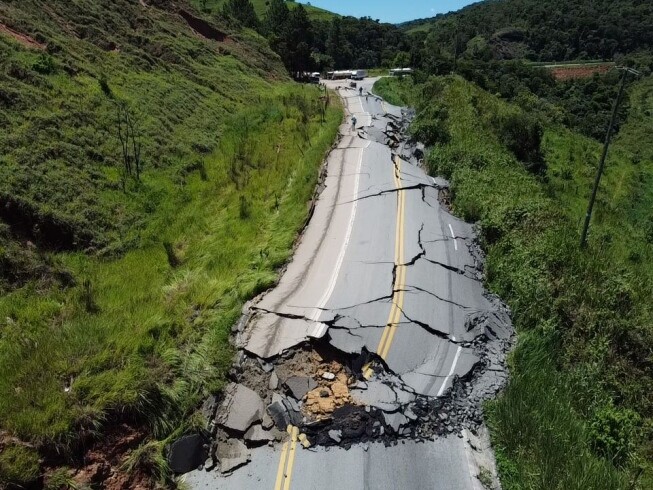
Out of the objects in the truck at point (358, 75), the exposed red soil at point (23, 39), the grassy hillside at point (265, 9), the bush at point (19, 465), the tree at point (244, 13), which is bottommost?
the bush at point (19, 465)

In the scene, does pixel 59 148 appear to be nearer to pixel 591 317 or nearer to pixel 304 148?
pixel 304 148

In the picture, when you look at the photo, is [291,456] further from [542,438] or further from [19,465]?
[542,438]

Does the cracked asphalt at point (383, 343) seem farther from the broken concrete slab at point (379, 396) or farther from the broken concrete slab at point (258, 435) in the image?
the broken concrete slab at point (258, 435)

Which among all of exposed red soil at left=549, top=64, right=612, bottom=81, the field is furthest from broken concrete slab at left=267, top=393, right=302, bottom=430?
exposed red soil at left=549, top=64, right=612, bottom=81

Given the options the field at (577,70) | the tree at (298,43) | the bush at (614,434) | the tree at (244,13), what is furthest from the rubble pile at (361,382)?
the field at (577,70)

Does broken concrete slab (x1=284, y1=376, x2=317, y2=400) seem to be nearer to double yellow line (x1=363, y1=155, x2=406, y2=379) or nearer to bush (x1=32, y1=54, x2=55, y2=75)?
double yellow line (x1=363, y1=155, x2=406, y2=379)

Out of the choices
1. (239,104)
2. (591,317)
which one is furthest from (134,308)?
(239,104)

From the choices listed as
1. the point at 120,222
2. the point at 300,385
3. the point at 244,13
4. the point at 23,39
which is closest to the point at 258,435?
the point at 300,385
